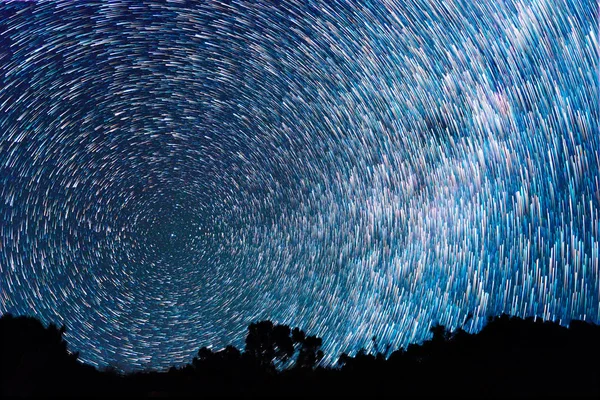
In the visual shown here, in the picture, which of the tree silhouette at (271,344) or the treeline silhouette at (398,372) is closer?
the treeline silhouette at (398,372)

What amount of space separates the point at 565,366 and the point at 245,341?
20.9 m

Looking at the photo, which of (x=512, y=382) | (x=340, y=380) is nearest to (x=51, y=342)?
(x=340, y=380)

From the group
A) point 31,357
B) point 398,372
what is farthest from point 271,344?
point 31,357

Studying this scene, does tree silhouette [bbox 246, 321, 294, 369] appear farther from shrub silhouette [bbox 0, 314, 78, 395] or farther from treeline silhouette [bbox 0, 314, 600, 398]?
shrub silhouette [bbox 0, 314, 78, 395]

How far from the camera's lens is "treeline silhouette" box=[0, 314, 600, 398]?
16.4 m

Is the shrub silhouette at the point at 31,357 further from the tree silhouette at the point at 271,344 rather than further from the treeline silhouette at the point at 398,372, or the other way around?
the tree silhouette at the point at 271,344

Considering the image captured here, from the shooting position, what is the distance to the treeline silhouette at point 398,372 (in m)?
16.4

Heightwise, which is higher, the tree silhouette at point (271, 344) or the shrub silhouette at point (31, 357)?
the tree silhouette at point (271, 344)

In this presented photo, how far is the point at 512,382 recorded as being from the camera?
16984 millimetres

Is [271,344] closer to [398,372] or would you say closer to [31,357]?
[398,372]

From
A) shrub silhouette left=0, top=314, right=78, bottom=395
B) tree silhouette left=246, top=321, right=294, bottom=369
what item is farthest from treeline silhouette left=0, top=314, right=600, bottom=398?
tree silhouette left=246, top=321, right=294, bottom=369

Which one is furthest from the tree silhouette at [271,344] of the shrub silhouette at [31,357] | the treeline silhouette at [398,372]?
the shrub silhouette at [31,357]

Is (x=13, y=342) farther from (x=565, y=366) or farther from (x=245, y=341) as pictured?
(x=565, y=366)

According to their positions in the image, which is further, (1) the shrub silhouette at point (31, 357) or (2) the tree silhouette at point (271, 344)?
(2) the tree silhouette at point (271, 344)
